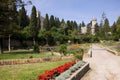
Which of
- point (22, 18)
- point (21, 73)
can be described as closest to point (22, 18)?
point (22, 18)

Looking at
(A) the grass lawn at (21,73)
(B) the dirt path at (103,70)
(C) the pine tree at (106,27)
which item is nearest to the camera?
(A) the grass lawn at (21,73)

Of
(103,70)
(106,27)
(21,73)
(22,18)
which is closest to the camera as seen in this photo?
(21,73)

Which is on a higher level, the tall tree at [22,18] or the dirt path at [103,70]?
the tall tree at [22,18]

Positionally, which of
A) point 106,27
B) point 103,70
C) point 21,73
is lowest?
point 103,70

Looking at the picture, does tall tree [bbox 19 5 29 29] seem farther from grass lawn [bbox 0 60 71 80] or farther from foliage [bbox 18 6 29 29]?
grass lawn [bbox 0 60 71 80]

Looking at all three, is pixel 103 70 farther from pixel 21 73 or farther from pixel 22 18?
pixel 22 18

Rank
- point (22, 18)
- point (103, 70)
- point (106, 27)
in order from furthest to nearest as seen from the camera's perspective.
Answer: point (106, 27) < point (22, 18) < point (103, 70)

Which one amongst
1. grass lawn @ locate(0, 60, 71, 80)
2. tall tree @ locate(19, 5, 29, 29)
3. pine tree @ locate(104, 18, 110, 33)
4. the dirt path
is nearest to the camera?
grass lawn @ locate(0, 60, 71, 80)

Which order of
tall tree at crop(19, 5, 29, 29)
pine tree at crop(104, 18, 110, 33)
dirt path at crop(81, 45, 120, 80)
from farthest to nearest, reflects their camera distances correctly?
pine tree at crop(104, 18, 110, 33), tall tree at crop(19, 5, 29, 29), dirt path at crop(81, 45, 120, 80)

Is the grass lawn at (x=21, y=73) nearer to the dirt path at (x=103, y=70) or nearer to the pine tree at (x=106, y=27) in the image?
the dirt path at (x=103, y=70)

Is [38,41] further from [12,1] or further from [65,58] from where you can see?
[65,58]

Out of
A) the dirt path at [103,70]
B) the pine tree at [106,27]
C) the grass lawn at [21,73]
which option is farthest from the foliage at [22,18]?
the pine tree at [106,27]

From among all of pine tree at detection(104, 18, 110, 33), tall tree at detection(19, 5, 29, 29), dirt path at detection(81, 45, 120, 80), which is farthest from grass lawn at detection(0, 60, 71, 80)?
pine tree at detection(104, 18, 110, 33)

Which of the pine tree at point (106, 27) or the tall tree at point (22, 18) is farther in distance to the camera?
the pine tree at point (106, 27)
